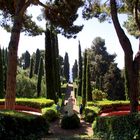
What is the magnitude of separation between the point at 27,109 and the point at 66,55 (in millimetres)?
72320

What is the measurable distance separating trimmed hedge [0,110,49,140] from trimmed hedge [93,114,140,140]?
257 cm

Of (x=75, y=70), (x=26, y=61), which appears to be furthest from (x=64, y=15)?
(x=75, y=70)

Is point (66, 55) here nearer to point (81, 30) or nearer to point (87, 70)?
point (87, 70)

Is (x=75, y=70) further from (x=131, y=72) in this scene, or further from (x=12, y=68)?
(x=131, y=72)

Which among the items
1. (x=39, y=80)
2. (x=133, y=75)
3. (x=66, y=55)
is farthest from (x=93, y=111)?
(x=66, y=55)

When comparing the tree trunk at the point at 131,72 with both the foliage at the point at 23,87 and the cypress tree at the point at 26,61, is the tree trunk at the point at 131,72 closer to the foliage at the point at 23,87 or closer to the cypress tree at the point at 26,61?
the foliage at the point at 23,87

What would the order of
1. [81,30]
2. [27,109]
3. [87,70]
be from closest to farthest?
[81,30] → [27,109] → [87,70]

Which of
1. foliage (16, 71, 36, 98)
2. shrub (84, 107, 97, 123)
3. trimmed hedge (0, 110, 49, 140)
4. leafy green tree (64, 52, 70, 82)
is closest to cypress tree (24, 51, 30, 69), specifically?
leafy green tree (64, 52, 70, 82)

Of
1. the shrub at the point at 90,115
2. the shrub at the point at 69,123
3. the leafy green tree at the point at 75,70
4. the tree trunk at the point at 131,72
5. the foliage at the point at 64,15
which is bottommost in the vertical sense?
the shrub at the point at 69,123

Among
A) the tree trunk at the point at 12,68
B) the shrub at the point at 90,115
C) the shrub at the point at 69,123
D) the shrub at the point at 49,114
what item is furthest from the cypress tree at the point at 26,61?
the tree trunk at the point at 12,68

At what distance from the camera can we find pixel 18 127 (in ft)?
32.1

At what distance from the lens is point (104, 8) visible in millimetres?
20719

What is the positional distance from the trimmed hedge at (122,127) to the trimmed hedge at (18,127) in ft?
8.44

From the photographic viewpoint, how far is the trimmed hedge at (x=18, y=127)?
9.15 metres
